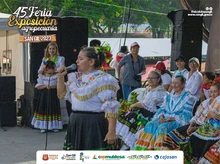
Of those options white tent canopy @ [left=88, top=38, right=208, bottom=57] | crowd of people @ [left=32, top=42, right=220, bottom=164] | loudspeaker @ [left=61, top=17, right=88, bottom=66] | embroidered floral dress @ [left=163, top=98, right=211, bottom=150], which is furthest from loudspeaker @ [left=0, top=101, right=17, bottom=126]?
white tent canopy @ [left=88, top=38, right=208, bottom=57]

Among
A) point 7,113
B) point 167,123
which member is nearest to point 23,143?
point 7,113

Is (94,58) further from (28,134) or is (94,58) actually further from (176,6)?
(176,6)

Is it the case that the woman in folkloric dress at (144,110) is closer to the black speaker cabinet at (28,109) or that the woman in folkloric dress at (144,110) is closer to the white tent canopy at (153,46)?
the black speaker cabinet at (28,109)

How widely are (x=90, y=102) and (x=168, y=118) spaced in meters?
1.80

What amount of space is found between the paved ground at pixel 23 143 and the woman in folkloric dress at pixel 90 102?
2168 mm

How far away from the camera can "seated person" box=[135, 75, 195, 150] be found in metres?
5.78

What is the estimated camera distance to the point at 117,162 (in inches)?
113

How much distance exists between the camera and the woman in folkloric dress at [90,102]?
4266 mm

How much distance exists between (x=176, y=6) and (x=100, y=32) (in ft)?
17.3

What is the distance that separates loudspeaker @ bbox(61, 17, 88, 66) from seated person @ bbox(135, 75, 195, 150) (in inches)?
144

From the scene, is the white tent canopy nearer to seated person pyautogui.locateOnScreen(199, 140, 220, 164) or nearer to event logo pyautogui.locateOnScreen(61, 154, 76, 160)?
seated person pyautogui.locateOnScreen(199, 140, 220, 164)

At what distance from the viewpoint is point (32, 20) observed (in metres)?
8.91

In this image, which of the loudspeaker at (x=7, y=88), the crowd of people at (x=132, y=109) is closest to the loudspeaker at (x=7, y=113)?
the loudspeaker at (x=7, y=88)

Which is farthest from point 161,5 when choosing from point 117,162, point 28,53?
point 117,162
